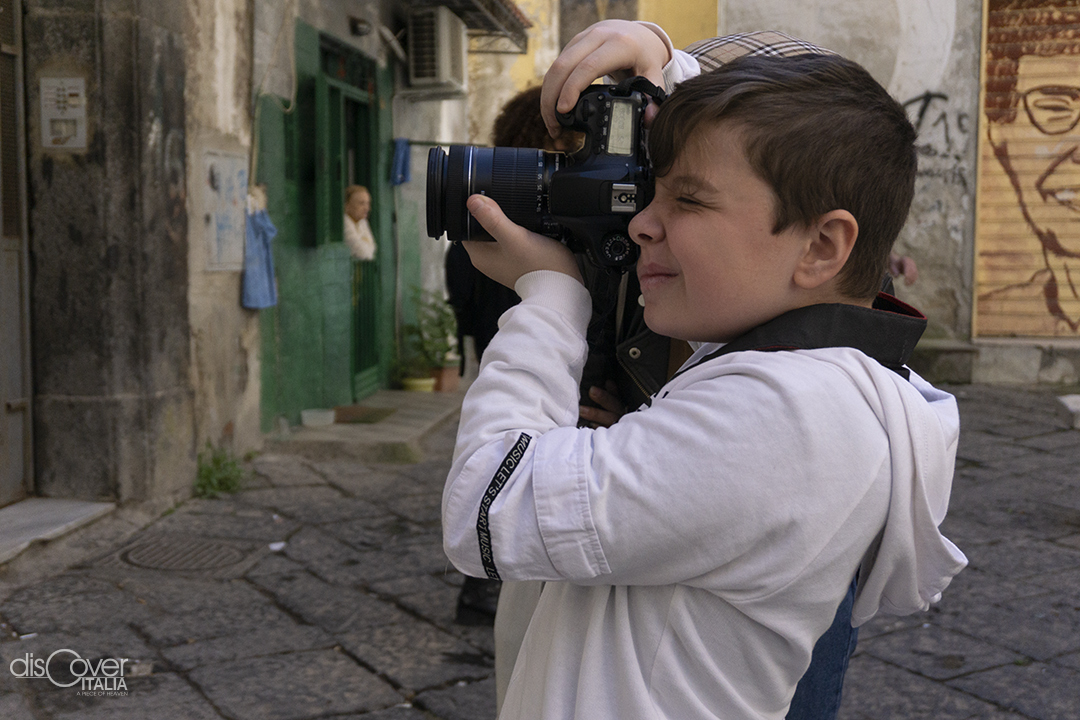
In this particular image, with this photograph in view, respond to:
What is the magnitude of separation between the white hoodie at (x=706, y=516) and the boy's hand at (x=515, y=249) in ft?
0.58

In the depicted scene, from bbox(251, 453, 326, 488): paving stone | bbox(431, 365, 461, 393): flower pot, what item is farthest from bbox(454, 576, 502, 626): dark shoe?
bbox(431, 365, 461, 393): flower pot

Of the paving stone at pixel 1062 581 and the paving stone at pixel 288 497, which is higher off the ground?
the paving stone at pixel 288 497

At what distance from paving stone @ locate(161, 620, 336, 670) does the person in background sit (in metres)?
4.09

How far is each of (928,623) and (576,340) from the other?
9.24 ft

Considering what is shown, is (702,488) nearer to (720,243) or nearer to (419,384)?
(720,243)

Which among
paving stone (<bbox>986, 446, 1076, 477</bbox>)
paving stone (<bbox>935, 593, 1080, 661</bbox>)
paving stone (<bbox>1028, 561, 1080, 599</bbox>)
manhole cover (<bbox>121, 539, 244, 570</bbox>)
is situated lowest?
paving stone (<bbox>935, 593, 1080, 661</bbox>)

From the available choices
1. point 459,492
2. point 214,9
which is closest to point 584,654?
point 459,492

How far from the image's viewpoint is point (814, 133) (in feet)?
3.24

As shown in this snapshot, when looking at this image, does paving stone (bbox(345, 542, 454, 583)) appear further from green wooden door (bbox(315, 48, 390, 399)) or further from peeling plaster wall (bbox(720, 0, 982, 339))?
peeling plaster wall (bbox(720, 0, 982, 339))

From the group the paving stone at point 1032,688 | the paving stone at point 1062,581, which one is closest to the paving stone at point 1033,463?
the paving stone at point 1062,581

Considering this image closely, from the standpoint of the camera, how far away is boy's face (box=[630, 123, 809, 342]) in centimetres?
101

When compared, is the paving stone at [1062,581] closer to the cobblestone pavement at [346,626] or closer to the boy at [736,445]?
the cobblestone pavement at [346,626]

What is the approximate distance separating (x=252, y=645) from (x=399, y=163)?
18.4 ft

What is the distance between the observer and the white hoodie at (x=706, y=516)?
94cm
